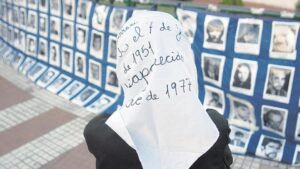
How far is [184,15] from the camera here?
491cm

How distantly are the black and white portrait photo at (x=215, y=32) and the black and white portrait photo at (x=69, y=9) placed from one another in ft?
8.96

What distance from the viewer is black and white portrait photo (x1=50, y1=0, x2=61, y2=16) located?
22.2ft

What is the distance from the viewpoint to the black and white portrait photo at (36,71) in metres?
7.14

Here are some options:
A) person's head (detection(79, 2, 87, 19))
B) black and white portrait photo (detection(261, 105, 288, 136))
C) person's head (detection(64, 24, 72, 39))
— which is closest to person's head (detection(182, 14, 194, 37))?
black and white portrait photo (detection(261, 105, 288, 136))

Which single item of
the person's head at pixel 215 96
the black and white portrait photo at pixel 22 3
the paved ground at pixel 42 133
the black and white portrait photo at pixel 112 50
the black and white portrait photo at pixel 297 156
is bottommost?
the paved ground at pixel 42 133

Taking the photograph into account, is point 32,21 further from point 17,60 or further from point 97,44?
point 97,44

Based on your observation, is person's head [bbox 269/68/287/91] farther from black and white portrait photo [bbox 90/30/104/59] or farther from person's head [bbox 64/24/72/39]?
person's head [bbox 64/24/72/39]

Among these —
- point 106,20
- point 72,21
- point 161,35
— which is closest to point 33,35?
point 72,21

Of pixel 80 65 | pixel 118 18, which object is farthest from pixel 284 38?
pixel 80 65

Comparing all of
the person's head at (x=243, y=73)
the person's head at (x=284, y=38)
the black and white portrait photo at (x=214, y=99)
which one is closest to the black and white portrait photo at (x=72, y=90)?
the black and white portrait photo at (x=214, y=99)

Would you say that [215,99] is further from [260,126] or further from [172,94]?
[172,94]

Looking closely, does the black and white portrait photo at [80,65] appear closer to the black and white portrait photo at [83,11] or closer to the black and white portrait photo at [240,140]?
the black and white portrait photo at [83,11]

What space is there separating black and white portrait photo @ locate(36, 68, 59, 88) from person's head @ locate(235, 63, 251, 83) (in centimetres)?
367

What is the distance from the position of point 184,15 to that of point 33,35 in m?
3.82
